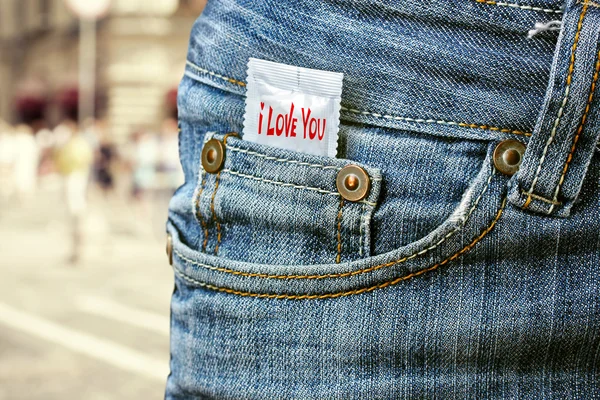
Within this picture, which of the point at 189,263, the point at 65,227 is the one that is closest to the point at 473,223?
the point at 189,263

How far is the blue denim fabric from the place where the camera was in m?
0.67

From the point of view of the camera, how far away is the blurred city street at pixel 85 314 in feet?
11.1

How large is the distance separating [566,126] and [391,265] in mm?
207

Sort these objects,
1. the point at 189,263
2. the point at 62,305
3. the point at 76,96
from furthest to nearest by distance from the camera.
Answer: the point at 76,96
the point at 62,305
the point at 189,263

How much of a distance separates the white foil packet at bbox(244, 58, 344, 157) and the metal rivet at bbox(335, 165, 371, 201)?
1.3 inches

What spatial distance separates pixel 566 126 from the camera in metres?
0.66

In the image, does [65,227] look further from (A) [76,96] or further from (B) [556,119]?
(A) [76,96]

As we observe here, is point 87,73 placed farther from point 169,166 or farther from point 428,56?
point 428,56

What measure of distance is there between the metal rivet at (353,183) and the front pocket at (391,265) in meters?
0.06

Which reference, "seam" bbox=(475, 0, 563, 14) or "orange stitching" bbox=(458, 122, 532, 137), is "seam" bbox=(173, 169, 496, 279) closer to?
"orange stitching" bbox=(458, 122, 532, 137)

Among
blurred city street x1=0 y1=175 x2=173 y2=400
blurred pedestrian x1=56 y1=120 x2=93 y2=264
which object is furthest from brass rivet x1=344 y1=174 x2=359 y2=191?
blurred pedestrian x1=56 y1=120 x2=93 y2=264

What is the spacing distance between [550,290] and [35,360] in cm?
342

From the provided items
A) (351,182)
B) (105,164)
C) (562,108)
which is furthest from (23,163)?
(562,108)

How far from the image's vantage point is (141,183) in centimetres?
852
